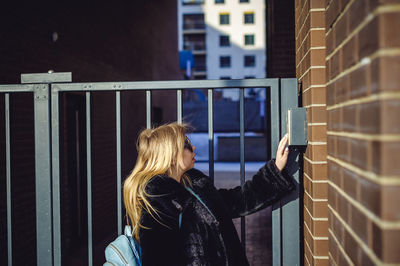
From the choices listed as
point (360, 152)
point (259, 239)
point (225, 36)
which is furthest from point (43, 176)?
point (225, 36)

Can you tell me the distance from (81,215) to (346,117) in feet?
17.7

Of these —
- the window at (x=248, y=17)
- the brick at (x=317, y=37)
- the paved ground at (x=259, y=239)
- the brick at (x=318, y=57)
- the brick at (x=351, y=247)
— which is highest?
the window at (x=248, y=17)

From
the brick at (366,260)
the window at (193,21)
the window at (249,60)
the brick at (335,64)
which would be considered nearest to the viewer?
the brick at (366,260)

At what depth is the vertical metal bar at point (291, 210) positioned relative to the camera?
6.30 ft

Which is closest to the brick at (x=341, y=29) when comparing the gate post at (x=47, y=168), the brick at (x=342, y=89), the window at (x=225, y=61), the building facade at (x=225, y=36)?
the brick at (x=342, y=89)

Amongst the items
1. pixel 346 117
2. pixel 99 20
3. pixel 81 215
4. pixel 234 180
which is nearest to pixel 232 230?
pixel 346 117

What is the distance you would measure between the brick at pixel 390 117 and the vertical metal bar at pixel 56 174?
175cm

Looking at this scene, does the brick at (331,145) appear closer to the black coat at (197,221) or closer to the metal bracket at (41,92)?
the black coat at (197,221)

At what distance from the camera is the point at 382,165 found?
882 mm

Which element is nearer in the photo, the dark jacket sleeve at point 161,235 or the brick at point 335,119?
the brick at point 335,119

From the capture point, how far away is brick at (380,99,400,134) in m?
0.87

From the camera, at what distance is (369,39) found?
0.96 meters

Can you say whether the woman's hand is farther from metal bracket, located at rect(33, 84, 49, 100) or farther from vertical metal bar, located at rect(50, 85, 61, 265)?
metal bracket, located at rect(33, 84, 49, 100)

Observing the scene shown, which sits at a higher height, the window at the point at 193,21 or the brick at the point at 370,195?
the window at the point at 193,21
